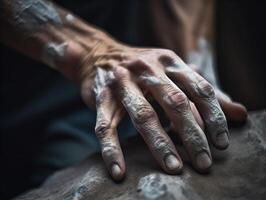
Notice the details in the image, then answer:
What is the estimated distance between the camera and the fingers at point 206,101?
0.89m

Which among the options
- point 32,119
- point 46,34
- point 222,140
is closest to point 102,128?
point 222,140

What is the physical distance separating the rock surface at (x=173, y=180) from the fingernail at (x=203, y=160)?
19mm

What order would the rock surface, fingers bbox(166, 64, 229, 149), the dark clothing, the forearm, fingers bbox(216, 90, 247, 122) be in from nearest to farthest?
the rock surface → fingers bbox(166, 64, 229, 149) → fingers bbox(216, 90, 247, 122) → the forearm → the dark clothing

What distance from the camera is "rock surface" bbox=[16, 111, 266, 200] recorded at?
0.78 meters

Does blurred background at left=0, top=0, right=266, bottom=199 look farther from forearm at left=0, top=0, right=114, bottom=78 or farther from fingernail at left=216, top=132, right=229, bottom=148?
fingernail at left=216, top=132, right=229, bottom=148

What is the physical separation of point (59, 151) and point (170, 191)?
68 centimetres

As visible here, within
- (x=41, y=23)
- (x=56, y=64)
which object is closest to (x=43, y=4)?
(x=41, y=23)

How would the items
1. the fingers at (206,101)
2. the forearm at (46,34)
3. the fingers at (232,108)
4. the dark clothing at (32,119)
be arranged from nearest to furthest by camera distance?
the fingers at (206,101) < the fingers at (232,108) < the forearm at (46,34) < the dark clothing at (32,119)

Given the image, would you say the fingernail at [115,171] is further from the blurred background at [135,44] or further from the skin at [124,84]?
the blurred background at [135,44]

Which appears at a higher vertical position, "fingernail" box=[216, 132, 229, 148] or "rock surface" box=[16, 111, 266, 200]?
"fingernail" box=[216, 132, 229, 148]

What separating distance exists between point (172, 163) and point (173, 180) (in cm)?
4

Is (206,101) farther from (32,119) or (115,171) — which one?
(32,119)

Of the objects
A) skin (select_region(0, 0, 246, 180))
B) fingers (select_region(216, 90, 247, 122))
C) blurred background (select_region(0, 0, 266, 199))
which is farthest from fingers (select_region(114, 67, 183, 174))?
blurred background (select_region(0, 0, 266, 199))

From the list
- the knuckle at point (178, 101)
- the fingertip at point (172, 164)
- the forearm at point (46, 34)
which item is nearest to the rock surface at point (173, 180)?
the fingertip at point (172, 164)
